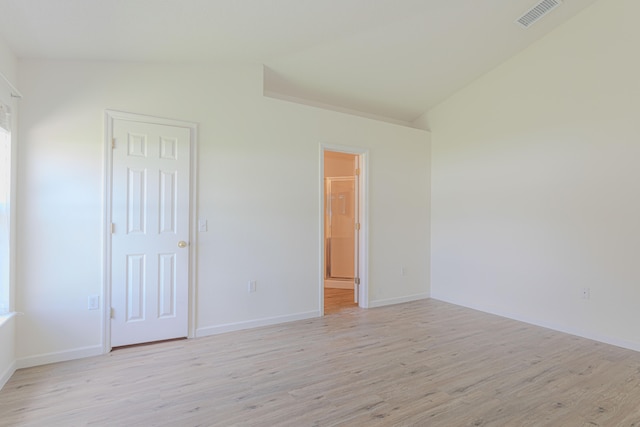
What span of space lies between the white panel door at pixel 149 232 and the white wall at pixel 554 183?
363 centimetres

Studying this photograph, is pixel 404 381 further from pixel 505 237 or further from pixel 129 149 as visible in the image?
pixel 129 149

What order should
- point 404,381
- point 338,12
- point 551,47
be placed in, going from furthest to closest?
point 551,47 < point 338,12 < point 404,381

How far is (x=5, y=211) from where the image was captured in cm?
238

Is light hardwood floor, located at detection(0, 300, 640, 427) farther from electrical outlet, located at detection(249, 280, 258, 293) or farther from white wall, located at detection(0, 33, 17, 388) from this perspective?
electrical outlet, located at detection(249, 280, 258, 293)

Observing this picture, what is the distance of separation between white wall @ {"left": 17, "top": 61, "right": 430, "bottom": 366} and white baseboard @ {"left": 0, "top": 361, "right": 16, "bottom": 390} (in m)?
0.14

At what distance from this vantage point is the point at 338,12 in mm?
2750

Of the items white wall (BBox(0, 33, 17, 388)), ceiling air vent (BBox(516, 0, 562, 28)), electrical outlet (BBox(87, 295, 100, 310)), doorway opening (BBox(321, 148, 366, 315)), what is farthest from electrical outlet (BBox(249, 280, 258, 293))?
ceiling air vent (BBox(516, 0, 562, 28))

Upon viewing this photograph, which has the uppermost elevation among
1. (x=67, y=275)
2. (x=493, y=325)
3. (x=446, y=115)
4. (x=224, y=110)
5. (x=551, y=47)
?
(x=551, y=47)

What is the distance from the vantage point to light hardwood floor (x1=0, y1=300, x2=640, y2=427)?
1989 mm

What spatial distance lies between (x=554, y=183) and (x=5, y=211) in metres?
5.09

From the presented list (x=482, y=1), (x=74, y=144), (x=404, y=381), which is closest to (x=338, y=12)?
(x=482, y=1)

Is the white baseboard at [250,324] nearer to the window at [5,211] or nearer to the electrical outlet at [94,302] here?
the electrical outlet at [94,302]

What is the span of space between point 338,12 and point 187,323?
126 inches

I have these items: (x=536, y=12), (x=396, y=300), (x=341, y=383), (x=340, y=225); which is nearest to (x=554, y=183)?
(x=536, y=12)
